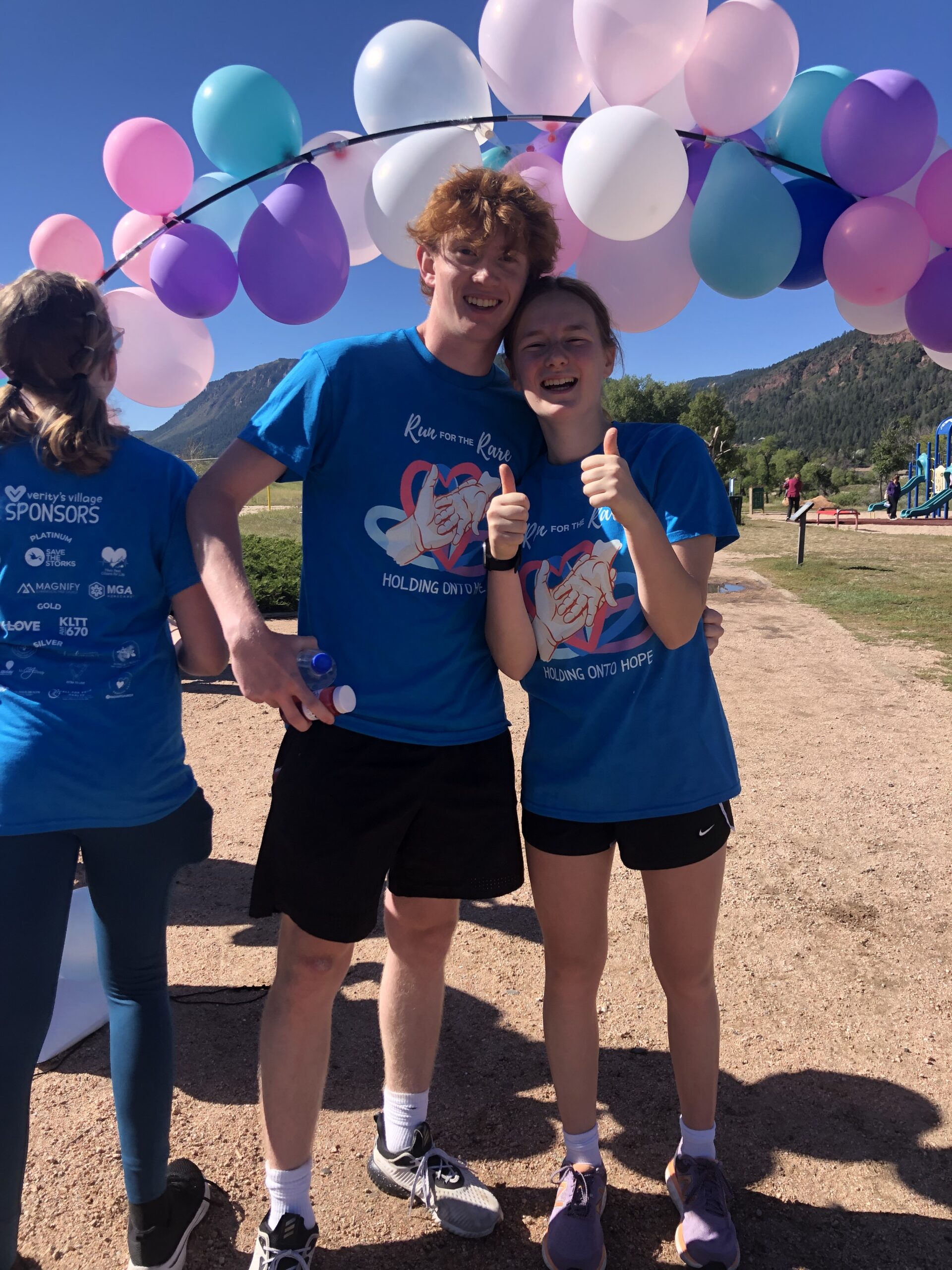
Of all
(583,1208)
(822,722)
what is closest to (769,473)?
(822,722)

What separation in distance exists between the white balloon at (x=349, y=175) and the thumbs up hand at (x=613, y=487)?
1571 mm

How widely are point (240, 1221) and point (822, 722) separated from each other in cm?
490

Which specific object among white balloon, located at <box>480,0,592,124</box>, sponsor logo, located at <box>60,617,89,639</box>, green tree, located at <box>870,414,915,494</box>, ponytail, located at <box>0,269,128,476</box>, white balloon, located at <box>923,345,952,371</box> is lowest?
sponsor logo, located at <box>60,617,89,639</box>

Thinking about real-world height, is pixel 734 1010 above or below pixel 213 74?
below

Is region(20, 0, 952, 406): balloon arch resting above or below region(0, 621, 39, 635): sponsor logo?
above

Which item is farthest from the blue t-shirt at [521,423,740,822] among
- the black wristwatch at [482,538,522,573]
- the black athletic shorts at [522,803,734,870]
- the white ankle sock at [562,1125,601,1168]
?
the white ankle sock at [562,1125,601,1168]

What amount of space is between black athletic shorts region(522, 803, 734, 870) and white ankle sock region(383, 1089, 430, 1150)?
736mm

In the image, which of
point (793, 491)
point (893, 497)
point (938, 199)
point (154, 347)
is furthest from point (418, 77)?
point (893, 497)

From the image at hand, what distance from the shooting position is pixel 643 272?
253 cm

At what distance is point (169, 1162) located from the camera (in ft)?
6.31

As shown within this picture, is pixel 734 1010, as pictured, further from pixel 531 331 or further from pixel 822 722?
pixel 822 722

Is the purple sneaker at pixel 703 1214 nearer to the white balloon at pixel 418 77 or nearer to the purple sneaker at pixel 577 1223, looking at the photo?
the purple sneaker at pixel 577 1223

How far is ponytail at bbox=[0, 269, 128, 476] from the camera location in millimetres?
1514

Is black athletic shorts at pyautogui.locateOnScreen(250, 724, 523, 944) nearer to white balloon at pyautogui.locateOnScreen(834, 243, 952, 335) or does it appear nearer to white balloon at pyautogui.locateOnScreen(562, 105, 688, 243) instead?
white balloon at pyautogui.locateOnScreen(562, 105, 688, 243)
